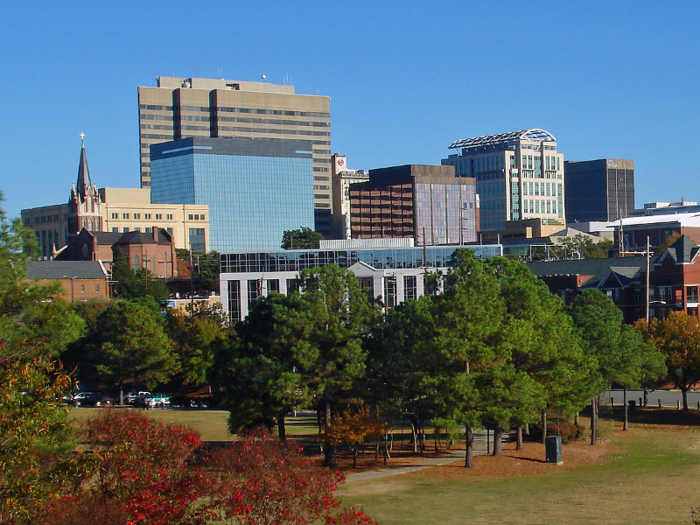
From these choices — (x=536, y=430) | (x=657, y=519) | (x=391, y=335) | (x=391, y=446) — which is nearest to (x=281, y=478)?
(x=657, y=519)

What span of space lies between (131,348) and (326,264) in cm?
3669

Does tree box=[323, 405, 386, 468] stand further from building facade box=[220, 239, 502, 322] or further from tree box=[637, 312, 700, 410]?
building facade box=[220, 239, 502, 322]

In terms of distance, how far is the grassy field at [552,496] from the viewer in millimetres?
35125

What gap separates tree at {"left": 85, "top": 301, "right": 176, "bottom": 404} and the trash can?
41265 mm

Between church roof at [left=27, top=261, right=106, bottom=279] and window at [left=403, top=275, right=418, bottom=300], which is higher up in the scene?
church roof at [left=27, top=261, right=106, bottom=279]

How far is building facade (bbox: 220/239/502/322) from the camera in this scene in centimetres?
10931

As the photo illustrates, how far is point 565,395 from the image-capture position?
50.4m

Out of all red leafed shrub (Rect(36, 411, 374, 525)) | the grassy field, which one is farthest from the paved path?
red leafed shrub (Rect(36, 411, 374, 525))

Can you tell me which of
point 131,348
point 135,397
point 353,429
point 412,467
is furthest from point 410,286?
point 353,429

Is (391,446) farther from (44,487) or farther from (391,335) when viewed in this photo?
(44,487)

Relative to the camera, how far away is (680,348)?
70562mm

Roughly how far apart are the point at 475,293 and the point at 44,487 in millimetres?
33008

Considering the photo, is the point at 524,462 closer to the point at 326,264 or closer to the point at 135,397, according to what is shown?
the point at 135,397

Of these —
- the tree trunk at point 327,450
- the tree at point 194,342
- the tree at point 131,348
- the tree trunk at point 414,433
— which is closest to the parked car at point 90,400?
the tree at point 131,348
